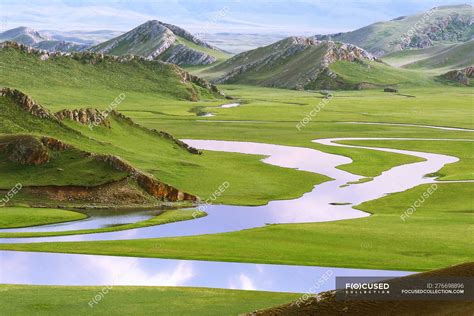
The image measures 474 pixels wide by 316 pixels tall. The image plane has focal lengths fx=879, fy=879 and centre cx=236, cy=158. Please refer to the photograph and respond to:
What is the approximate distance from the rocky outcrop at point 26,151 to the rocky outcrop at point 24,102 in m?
15.0

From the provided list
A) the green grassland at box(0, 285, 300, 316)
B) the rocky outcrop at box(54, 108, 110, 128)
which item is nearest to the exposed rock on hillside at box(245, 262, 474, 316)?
the green grassland at box(0, 285, 300, 316)

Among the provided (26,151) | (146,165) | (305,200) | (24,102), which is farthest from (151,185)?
(24,102)

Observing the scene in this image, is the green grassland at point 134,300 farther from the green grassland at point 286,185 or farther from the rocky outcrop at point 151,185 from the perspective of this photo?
the rocky outcrop at point 151,185

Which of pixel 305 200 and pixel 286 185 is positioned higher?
pixel 305 200

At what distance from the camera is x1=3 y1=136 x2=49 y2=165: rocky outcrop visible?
264ft

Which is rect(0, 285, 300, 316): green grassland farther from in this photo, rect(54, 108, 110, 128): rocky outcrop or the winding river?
rect(54, 108, 110, 128): rocky outcrop

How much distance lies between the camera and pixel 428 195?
8100 centimetres

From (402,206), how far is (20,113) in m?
43.5

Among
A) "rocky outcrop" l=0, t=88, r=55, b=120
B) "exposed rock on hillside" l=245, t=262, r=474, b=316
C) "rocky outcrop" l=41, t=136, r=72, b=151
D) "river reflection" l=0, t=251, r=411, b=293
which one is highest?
"exposed rock on hillside" l=245, t=262, r=474, b=316

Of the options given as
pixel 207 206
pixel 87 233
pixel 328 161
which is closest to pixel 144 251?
pixel 87 233

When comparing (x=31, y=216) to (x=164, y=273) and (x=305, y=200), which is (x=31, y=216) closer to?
(x=164, y=273)

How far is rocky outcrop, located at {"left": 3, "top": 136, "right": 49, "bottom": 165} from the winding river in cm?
1369

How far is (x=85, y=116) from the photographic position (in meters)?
103

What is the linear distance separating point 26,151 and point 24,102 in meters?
17.3
